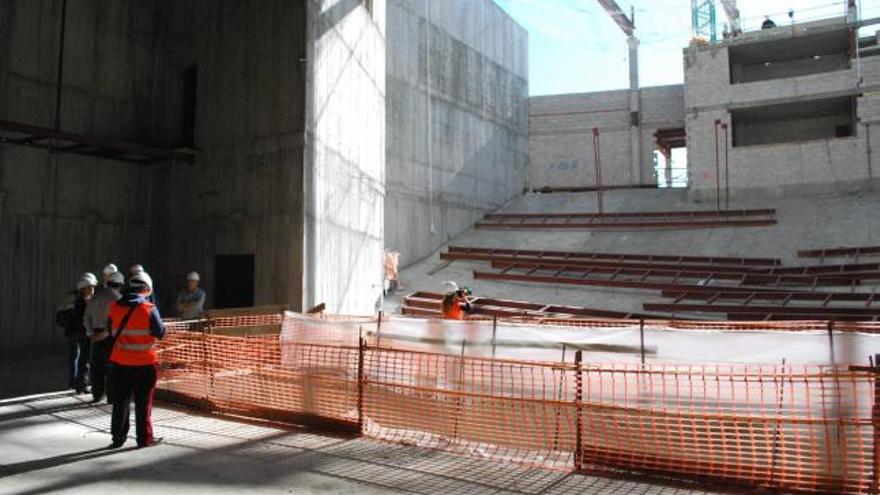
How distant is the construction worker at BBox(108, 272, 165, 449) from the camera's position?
5.70m

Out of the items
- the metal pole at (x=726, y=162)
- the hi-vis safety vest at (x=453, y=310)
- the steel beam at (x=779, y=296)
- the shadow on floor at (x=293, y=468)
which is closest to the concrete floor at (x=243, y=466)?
the shadow on floor at (x=293, y=468)

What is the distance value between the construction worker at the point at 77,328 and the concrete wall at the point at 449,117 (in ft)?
49.1

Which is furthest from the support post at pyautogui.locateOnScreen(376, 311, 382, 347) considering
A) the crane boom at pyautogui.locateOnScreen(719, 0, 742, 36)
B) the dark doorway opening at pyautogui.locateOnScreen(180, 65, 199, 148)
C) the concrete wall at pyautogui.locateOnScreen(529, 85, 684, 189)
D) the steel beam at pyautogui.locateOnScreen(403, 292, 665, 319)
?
the crane boom at pyautogui.locateOnScreen(719, 0, 742, 36)

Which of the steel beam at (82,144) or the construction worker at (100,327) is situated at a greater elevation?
the steel beam at (82,144)

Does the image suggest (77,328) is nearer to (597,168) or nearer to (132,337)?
(132,337)

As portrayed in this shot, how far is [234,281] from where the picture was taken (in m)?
14.3

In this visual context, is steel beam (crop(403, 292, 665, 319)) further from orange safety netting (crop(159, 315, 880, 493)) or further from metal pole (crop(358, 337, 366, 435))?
metal pole (crop(358, 337, 366, 435))

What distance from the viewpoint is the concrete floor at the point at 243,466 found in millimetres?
4797

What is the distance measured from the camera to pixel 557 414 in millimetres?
5656

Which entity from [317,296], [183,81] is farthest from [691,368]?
[183,81]

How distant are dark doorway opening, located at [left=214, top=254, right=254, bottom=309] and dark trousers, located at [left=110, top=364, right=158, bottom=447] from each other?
315 inches

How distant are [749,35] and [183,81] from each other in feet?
82.0

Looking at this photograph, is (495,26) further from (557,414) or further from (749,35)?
(557,414)

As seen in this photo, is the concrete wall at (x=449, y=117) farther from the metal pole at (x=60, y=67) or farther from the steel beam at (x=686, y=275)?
the metal pole at (x=60, y=67)
